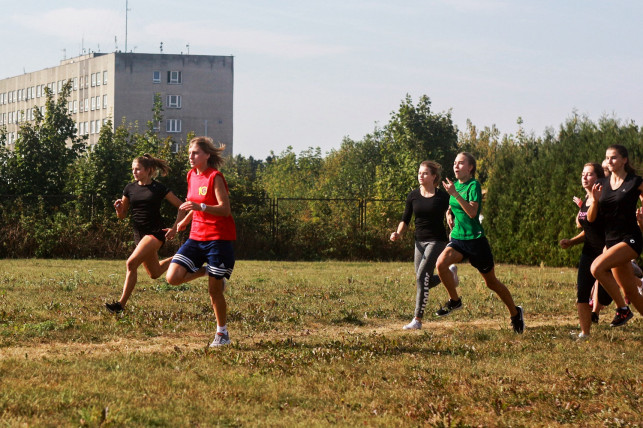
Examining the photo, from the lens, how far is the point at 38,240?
87.0 ft

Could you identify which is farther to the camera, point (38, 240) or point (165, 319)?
point (38, 240)

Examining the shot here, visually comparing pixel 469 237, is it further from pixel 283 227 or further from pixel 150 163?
pixel 283 227

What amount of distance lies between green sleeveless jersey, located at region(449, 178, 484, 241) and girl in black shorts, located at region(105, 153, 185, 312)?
139 inches

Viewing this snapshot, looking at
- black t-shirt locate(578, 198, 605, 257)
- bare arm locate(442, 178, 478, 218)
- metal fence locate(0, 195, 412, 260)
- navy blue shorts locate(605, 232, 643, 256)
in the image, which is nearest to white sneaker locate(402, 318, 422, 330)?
bare arm locate(442, 178, 478, 218)

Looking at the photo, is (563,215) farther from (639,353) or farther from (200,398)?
(200,398)

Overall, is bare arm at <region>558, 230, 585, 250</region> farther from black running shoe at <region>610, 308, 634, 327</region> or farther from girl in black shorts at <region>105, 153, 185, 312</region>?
girl in black shorts at <region>105, 153, 185, 312</region>

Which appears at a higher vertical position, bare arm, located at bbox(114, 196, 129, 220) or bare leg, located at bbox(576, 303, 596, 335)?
bare arm, located at bbox(114, 196, 129, 220)

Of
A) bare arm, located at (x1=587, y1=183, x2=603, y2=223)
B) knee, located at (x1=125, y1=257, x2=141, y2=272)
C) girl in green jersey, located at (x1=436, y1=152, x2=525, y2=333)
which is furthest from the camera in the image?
knee, located at (x1=125, y1=257, x2=141, y2=272)

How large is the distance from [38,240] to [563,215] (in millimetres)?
15775

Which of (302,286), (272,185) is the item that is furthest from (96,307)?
(272,185)

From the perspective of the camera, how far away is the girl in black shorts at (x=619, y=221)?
9.36 m

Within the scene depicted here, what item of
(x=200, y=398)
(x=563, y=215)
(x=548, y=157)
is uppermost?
(x=548, y=157)

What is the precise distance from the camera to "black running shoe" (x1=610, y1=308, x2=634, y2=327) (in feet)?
35.5

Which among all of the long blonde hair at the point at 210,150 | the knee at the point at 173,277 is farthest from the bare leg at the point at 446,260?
the knee at the point at 173,277
